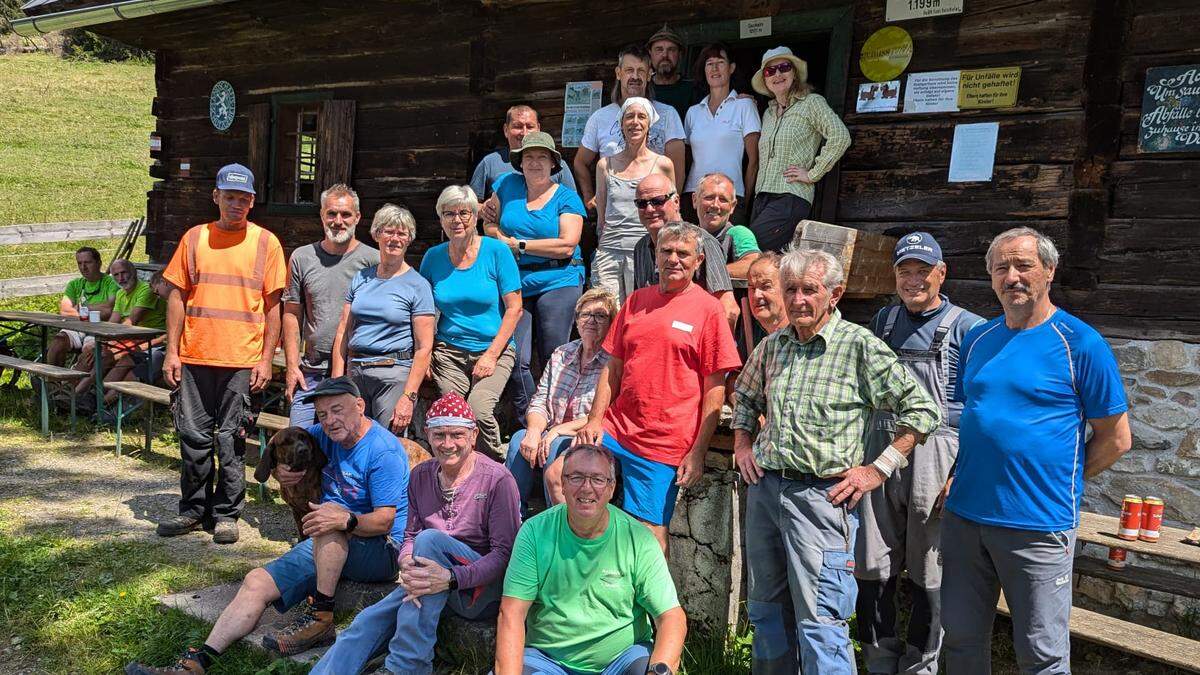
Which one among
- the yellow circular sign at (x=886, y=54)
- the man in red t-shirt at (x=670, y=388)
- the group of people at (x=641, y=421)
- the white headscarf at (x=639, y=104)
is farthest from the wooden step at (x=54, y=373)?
the yellow circular sign at (x=886, y=54)

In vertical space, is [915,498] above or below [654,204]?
below

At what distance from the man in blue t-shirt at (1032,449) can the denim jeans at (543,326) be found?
2.60 m

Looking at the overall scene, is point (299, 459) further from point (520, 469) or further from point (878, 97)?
point (878, 97)

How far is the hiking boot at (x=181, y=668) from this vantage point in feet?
12.5

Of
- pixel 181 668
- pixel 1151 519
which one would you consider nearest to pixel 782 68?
pixel 1151 519

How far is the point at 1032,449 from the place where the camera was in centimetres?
303

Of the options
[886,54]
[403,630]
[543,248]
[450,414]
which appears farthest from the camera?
[886,54]

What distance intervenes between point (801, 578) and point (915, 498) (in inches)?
22.8

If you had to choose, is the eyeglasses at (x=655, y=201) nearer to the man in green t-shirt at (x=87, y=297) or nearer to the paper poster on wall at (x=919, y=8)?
the paper poster on wall at (x=919, y=8)

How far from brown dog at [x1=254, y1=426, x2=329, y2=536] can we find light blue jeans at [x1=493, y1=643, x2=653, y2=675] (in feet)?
4.84

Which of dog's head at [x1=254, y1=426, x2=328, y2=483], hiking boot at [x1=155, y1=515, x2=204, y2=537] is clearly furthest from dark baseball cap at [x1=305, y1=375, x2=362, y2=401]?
hiking boot at [x1=155, y1=515, x2=204, y2=537]

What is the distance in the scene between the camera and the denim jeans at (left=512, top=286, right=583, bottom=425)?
17.1 ft

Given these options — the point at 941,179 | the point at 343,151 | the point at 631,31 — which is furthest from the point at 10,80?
the point at 941,179

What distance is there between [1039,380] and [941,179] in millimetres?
2732
